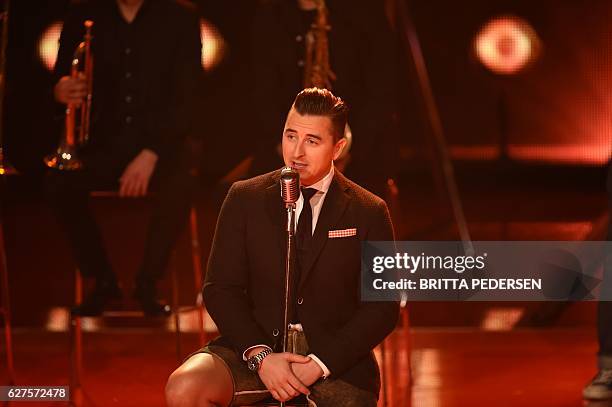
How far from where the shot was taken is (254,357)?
9.30 feet

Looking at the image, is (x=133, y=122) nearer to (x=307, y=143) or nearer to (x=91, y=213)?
(x=91, y=213)

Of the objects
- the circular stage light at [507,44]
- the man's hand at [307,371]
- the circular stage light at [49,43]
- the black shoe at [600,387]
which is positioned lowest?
the black shoe at [600,387]

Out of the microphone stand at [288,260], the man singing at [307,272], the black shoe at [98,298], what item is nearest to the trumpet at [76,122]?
the black shoe at [98,298]

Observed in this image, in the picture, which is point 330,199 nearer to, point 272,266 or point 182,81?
point 272,266

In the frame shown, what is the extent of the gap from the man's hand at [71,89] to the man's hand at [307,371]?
1740 mm

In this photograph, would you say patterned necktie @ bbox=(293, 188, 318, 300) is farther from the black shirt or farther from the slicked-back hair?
the black shirt

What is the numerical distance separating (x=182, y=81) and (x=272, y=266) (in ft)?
5.17

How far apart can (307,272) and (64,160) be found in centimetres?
155

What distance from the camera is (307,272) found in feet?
9.68

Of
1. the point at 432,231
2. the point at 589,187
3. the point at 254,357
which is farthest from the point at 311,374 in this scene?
the point at 589,187

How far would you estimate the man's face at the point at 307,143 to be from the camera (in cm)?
294

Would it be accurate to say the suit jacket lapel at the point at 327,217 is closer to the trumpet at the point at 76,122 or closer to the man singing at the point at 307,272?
the man singing at the point at 307,272

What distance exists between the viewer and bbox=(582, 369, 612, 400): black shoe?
13.1 ft
